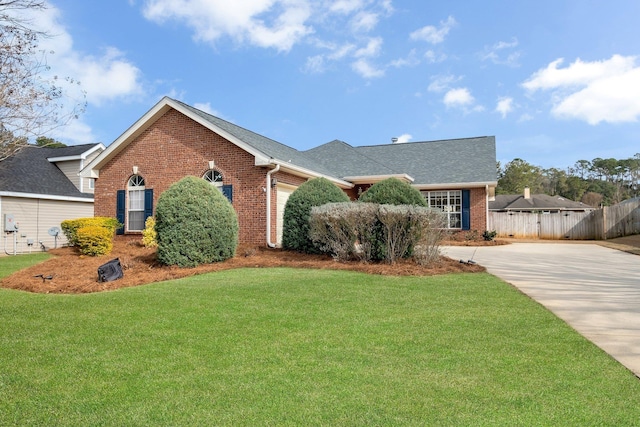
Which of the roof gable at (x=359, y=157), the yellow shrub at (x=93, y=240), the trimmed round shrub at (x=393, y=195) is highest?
the roof gable at (x=359, y=157)

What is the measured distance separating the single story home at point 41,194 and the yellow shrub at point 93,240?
4.42 meters

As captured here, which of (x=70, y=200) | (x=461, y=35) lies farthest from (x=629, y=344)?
(x=70, y=200)

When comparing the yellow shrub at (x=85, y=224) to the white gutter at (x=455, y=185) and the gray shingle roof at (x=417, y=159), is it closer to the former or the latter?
the gray shingle roof at (x=417, y=159)

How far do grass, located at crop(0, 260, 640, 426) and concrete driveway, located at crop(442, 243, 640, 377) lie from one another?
357mm

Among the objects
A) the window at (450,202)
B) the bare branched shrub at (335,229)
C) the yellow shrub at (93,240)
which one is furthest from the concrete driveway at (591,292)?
the yellow shrub at (93,240)

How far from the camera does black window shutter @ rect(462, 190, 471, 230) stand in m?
20.8

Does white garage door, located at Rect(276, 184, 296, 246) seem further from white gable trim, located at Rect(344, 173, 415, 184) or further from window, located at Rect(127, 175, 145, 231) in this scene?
window, located at Rect(127, 175, 145, 231)

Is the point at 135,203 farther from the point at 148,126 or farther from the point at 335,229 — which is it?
the point at 335,229

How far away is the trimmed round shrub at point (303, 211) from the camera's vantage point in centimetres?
1142

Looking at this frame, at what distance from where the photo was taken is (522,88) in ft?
51.9

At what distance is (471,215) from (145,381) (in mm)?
19775

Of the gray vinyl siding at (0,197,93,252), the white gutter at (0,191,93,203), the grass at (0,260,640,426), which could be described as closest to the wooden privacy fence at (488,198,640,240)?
the grass at (0,260,640,426)

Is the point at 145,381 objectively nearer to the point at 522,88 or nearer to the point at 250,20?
the point at 250,20

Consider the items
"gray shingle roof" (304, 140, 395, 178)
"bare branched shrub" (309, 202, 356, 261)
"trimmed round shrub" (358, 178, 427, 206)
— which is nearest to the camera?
"bare branched shrub" (309, 202, 356, 261)
